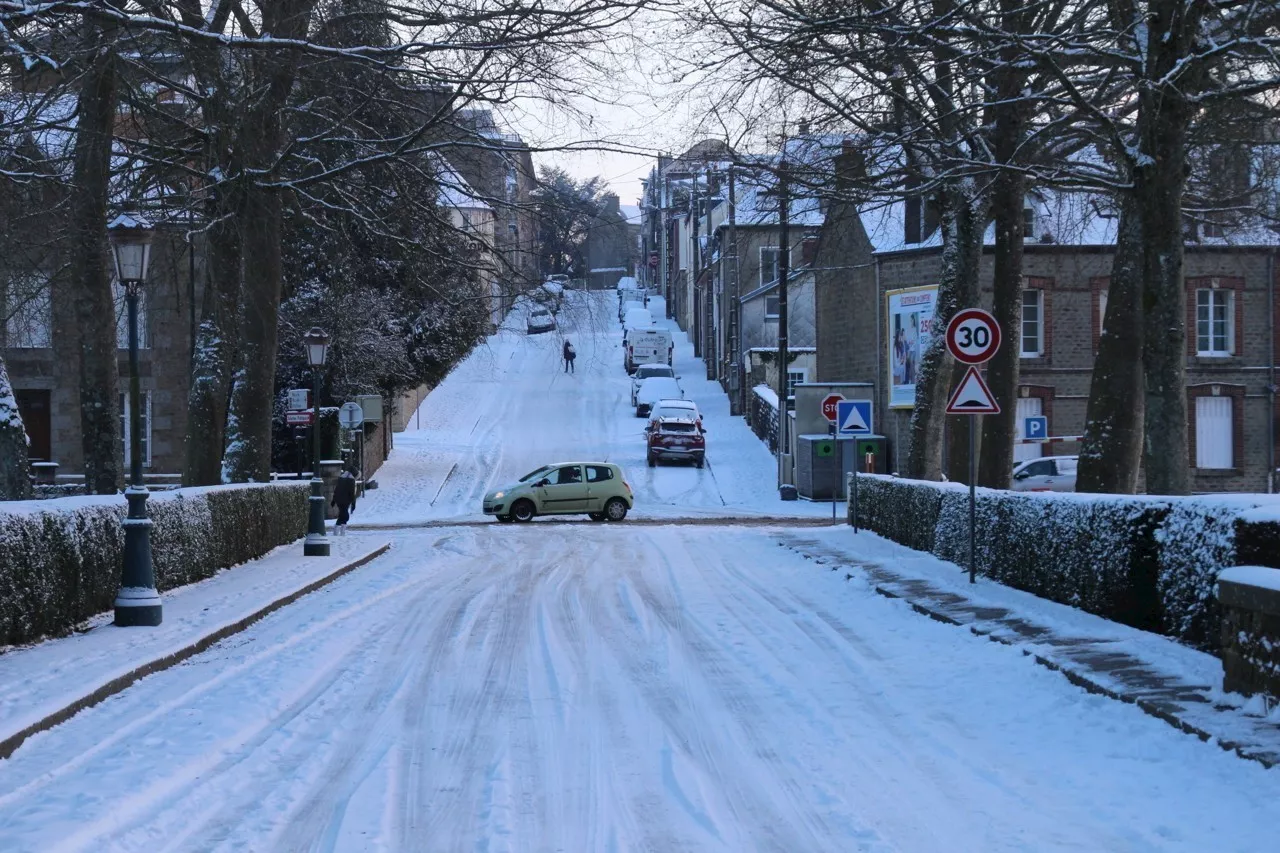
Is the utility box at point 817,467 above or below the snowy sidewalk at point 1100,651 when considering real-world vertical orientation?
above

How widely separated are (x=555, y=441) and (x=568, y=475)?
67.3ft

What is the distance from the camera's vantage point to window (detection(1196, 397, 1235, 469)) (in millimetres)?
41812

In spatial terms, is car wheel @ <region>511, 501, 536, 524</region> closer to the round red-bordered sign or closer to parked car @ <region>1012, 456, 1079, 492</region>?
parked car @ <region>1012, 456, 1079, 492</region>

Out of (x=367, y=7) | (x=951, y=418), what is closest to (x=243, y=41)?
(x=367, y=7)

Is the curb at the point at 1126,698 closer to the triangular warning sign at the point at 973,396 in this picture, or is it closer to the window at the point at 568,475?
the triangular warning sign at the point at 973,396

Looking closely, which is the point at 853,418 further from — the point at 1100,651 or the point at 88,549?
the point at 88,549

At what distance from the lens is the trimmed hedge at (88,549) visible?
Result: 11656mm

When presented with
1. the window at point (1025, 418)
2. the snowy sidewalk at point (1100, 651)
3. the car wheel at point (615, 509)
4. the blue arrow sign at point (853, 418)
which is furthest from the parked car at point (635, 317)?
the snowy sidewalk at point (1100, 651)

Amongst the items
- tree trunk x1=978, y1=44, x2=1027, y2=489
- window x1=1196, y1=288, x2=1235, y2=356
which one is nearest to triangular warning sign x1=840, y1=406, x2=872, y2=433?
tree trunk x1=978, y1=44, x2=1027, y2=489

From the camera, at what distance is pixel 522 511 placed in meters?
34.6

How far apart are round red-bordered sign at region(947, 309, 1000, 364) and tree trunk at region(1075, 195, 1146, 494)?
10.8ft

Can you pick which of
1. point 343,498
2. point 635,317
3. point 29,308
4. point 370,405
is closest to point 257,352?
point 29,308

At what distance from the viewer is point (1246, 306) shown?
42250mm

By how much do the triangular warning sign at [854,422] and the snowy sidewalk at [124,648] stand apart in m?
11.0
